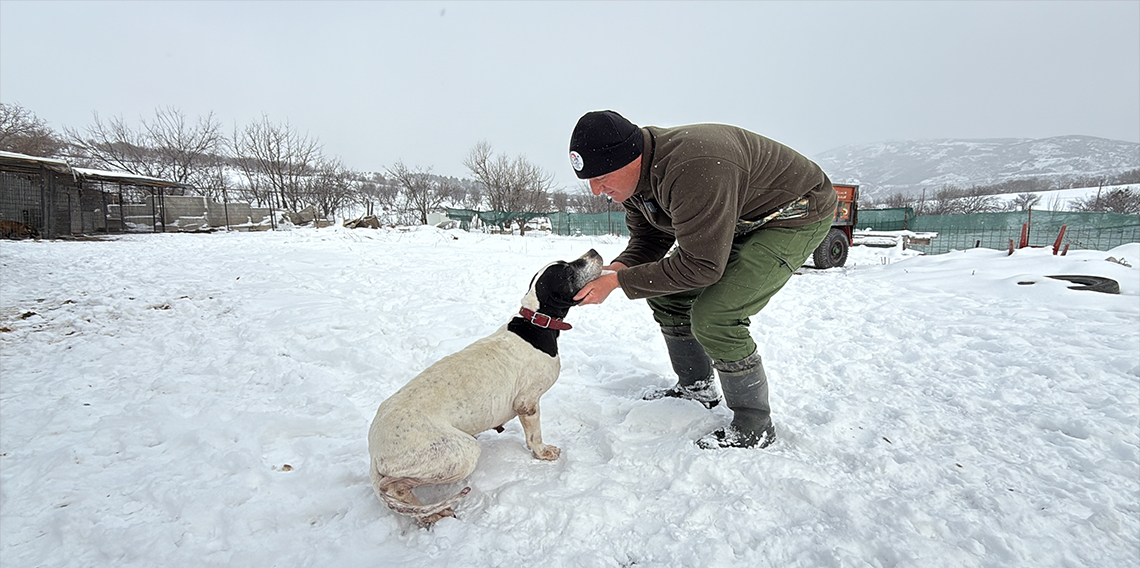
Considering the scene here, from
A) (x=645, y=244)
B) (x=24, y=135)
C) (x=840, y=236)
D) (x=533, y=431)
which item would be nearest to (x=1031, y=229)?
(x=840, y=236)

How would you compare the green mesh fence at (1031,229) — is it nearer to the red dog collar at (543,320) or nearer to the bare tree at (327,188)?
the red dog collar at (543,320)

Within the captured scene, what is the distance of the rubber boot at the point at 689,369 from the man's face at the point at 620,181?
103 centimetres

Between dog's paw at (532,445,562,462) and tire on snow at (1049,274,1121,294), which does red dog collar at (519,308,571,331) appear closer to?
dog's paw at (532,445,562,462)

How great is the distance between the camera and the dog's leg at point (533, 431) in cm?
220

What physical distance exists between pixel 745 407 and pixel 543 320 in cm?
115

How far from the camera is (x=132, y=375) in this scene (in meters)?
3.30

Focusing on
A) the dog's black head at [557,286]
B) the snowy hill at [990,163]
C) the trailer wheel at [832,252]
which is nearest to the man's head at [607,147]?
the dog's black head at [557,286]

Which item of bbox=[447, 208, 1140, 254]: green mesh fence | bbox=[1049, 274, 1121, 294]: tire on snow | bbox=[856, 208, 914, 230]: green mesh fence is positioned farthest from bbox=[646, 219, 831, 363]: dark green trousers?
bbox=[856, 208, 914, 230]: green mesh fence

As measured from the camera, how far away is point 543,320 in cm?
227

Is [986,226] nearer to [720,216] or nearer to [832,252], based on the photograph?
[832,252]

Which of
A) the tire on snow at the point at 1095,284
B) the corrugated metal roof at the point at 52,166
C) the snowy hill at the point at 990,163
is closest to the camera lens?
the tire on snow at the point at 1095,284

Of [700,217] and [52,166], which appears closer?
[700,217]

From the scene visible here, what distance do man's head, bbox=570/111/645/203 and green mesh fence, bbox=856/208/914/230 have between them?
27285mm

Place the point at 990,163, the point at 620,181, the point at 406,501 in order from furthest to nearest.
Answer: the point at 990,163 < the point at 620,181 < the point at 406,501
